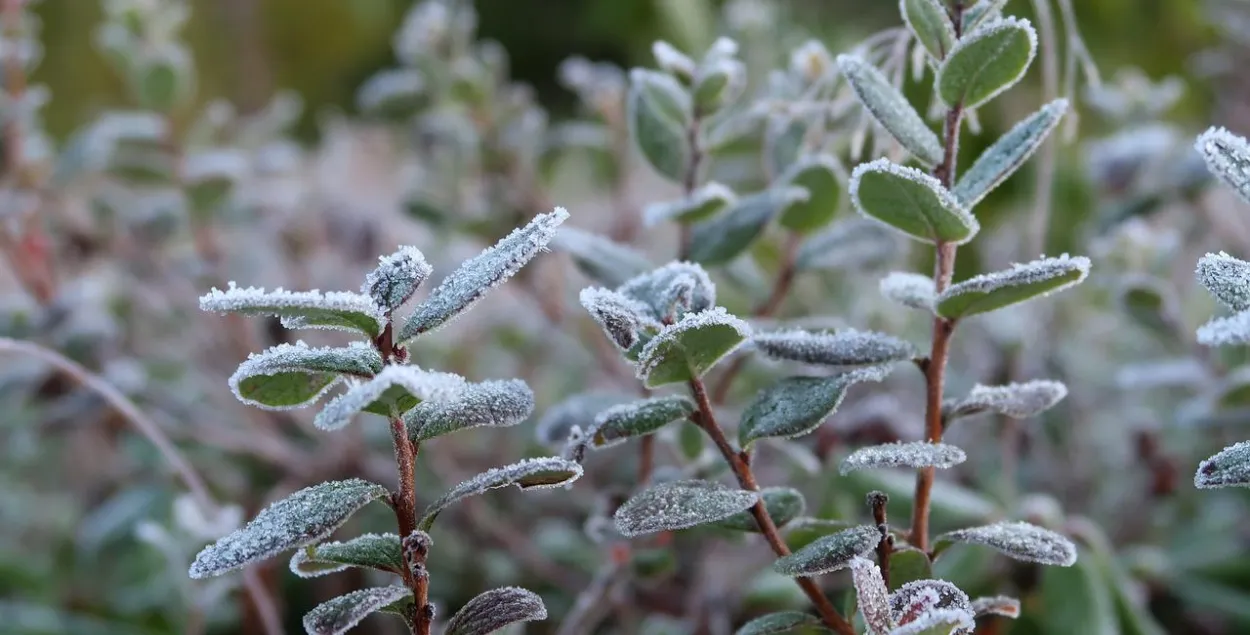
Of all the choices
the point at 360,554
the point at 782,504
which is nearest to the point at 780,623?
the point at 782,504

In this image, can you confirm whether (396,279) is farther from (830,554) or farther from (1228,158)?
(1228,158)

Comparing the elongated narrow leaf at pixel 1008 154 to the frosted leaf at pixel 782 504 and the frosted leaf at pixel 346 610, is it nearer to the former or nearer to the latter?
the frosted leaf at pixel 782 504

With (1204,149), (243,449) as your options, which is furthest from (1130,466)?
Answer: (243,449)

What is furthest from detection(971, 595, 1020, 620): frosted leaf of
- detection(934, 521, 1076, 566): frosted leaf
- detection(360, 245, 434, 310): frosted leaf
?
detection(360, 245, 434, 310): frosted leaf

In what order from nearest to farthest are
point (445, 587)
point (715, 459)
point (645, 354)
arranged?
point (645, 354) < point (715, 459) < point (445, 587)

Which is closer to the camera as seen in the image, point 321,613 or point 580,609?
point 321,613

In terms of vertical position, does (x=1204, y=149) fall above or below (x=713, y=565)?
below

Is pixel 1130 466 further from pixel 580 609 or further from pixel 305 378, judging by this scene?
pixel 305 378
